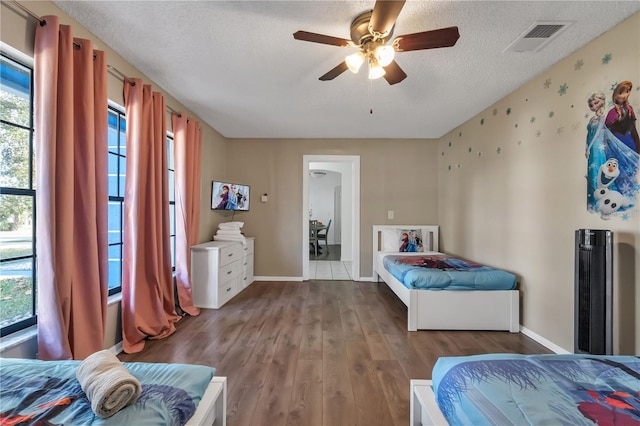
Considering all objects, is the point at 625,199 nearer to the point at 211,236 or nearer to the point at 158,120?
the point at 158,120

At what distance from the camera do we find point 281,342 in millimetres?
2334

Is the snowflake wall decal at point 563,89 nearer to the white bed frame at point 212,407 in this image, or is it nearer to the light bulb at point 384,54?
the light bulb at point 384,54

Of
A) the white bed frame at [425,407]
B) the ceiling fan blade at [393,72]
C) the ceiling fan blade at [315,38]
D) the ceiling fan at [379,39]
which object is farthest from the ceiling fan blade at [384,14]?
the white bed frame at [425,407]

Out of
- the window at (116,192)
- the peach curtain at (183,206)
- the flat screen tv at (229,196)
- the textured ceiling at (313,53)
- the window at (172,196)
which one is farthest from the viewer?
the flat screen tv at (229,196)

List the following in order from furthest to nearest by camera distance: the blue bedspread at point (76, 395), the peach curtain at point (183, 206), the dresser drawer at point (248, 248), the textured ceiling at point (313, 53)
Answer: the dresser drawer at point (248, 248) < the peach curtain at point (183, 206) < the textured ceiling at point (313, 53) < the blue bedspread at point (76, 395)

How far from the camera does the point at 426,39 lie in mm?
1541

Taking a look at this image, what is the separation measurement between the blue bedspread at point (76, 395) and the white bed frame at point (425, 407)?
0.89 m

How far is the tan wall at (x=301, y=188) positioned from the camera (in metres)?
4.46

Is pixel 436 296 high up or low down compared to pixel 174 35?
down

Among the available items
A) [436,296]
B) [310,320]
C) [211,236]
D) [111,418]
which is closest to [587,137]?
[436,296]

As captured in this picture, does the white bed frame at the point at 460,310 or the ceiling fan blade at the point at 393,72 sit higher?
the ceiling fan blade at the point at 393,72

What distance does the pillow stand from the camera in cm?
405

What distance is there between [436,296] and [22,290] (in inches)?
125

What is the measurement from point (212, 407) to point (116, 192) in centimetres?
212
